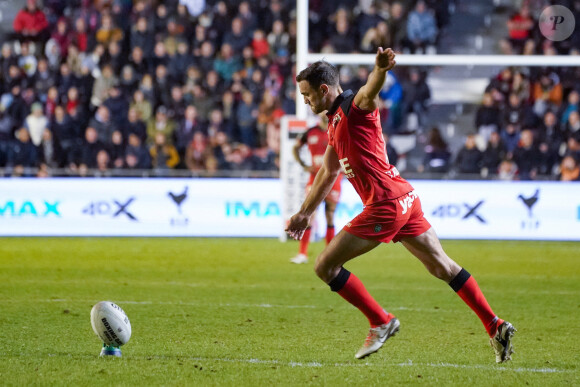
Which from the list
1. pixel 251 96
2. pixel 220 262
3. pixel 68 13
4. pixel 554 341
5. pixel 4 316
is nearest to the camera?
pixel 554 341

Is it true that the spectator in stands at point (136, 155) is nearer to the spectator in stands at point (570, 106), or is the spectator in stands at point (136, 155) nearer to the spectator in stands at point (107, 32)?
the spectator in stands at point (107, 32)

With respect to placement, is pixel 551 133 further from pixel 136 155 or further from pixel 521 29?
pixel 136 155

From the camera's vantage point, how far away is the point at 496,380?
Result: 5.49 m

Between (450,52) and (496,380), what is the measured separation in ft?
43.6

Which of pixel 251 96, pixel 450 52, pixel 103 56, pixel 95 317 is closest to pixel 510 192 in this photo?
pixel 450 52

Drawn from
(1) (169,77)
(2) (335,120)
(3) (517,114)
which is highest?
(2) (335,120)

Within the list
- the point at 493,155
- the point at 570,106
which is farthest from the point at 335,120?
the point at 570,106

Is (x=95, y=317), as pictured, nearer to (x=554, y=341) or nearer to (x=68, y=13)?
(x=554, y=341)

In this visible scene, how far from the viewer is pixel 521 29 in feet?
57.7

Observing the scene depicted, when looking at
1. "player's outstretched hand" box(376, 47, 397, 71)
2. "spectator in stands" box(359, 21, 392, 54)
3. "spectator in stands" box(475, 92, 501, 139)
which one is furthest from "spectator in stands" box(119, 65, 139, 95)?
"player's outstretched hand" box(376, 47, 397, 71)

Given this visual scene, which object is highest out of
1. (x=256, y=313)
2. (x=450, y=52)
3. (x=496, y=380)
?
(x=450, y=52)

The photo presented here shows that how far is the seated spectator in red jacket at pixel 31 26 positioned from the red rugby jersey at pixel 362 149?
47.6 feet

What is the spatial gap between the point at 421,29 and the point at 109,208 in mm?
6633

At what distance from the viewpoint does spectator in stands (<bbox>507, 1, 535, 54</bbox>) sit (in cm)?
1753
